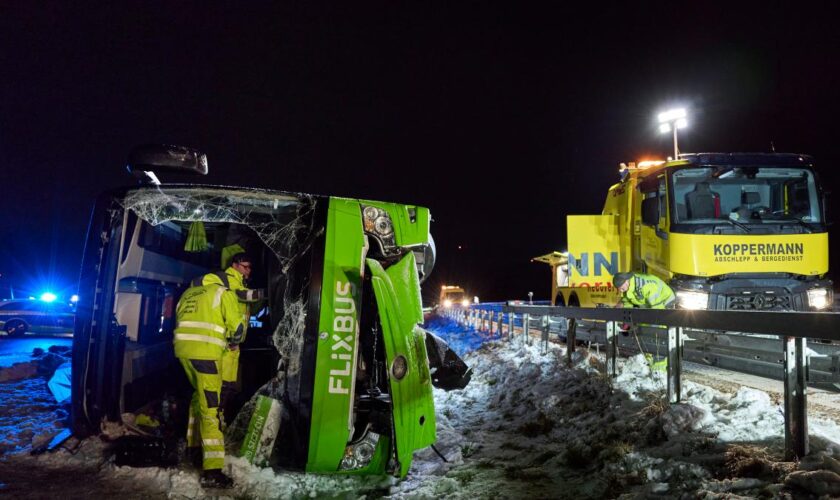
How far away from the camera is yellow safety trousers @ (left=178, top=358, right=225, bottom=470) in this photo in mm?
4191

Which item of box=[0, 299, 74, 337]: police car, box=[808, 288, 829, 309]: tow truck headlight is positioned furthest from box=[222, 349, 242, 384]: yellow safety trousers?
box=[0, 299, 74, 337]: police car

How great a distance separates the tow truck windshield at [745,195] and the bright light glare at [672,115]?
621 centimetres

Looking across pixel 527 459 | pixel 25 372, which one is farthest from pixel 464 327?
pixel 527 459

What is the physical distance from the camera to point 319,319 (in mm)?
4062

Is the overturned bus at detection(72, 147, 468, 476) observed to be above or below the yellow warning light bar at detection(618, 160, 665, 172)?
below

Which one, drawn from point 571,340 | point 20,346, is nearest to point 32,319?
point 20,346

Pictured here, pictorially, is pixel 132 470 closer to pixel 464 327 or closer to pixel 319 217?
pixel 319 217

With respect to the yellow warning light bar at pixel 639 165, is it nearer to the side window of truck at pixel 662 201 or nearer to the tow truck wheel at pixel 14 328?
the side window of truck at pixel 662 201

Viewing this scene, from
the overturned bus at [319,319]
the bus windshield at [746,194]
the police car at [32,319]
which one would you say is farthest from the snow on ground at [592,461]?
the police car at [32,319]

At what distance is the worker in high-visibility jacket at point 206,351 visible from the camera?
4219mm

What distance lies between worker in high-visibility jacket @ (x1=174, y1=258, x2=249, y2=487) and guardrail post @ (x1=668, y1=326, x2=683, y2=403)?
361 centimetres

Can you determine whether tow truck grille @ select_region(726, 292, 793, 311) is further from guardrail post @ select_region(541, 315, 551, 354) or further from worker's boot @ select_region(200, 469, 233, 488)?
worker's boot @ select_region(200, 469, 233, 488)

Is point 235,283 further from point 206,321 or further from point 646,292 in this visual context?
point 646,292

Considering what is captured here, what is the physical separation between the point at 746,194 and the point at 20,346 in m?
17.0
